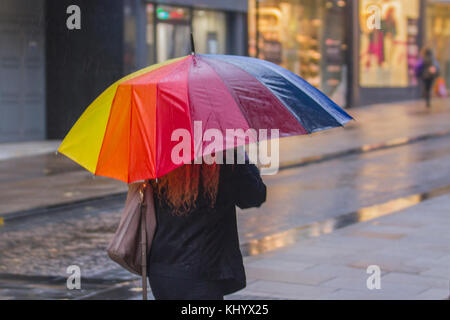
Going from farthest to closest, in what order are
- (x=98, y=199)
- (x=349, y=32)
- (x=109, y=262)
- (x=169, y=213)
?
1. (x=349, y=32)
2. (x=98, y=199)
3. (x=109, y=262)
4. (x=169, y=213)

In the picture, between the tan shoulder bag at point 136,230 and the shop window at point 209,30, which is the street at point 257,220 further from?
the shop window at point 209,30

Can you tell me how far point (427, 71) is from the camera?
28297mm

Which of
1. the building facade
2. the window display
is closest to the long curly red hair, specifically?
the building facade

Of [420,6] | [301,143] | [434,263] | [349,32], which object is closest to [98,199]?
[434,263]

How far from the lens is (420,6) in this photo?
3222 cm

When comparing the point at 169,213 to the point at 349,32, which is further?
the point at 349,32

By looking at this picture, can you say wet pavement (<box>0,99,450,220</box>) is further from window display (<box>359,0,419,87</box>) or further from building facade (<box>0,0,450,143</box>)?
window display (<box>359,0,419,87</box>)

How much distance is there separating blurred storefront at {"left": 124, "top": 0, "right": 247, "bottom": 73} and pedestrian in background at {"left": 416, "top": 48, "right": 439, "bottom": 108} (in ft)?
23.2

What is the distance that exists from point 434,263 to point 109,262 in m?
2.85

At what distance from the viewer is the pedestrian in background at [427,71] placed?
28141 mm

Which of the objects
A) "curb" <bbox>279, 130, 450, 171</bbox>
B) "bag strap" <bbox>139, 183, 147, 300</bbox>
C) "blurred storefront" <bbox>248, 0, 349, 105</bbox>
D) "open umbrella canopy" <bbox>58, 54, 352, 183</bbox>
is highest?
"blurred storefront" <bbox>248, 0, 349, 105</bbox>

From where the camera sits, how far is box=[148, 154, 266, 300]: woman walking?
4.06 m

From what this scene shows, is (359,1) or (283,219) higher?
(359,1)

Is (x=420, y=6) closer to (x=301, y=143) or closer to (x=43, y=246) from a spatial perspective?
(x=301, y=143)
